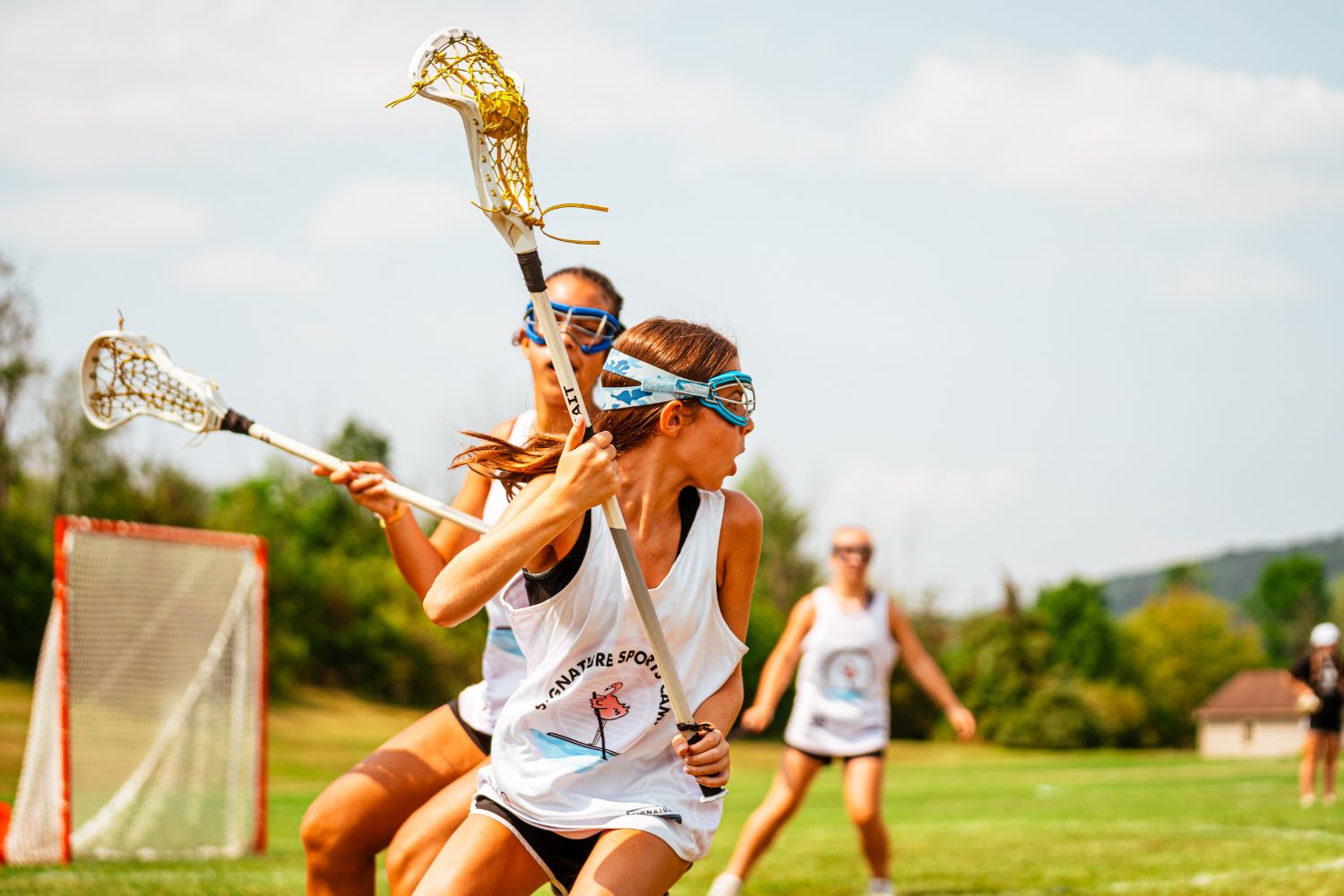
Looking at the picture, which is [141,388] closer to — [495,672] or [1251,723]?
[495,672]

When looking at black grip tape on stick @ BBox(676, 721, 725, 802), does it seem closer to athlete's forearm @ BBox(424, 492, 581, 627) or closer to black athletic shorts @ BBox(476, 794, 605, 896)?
black athletic shorts @ BBox(476, 794, 605, 896)

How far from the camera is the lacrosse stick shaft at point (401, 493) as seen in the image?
15.5ft

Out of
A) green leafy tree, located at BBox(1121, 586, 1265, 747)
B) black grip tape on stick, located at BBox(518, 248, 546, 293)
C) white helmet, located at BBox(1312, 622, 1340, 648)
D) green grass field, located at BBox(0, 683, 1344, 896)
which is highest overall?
black grip tape on stick, located at BBox(518, 248, 546, 293)

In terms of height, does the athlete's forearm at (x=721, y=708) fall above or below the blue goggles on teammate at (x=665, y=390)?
below

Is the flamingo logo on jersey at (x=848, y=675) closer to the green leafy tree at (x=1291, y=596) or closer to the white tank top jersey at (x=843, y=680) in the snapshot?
the white tank top jersey at (x=843, y=680)

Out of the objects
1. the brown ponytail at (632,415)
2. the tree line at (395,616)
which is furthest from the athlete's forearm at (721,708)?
the tree line at (395,616)

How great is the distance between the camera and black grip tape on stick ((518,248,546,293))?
3.32 meters

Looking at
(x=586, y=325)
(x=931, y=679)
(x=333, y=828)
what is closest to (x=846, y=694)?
(x=931, y=679)

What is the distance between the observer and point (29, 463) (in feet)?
130

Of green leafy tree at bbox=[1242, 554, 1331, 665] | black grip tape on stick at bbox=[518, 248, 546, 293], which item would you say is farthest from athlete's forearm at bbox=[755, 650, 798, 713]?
green leafy tree at bbox=[1242, 554, 1331, 665]

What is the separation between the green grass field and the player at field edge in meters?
0.76

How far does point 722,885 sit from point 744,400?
497 centimetres

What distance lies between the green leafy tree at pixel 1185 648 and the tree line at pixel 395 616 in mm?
134

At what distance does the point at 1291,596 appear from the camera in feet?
468
